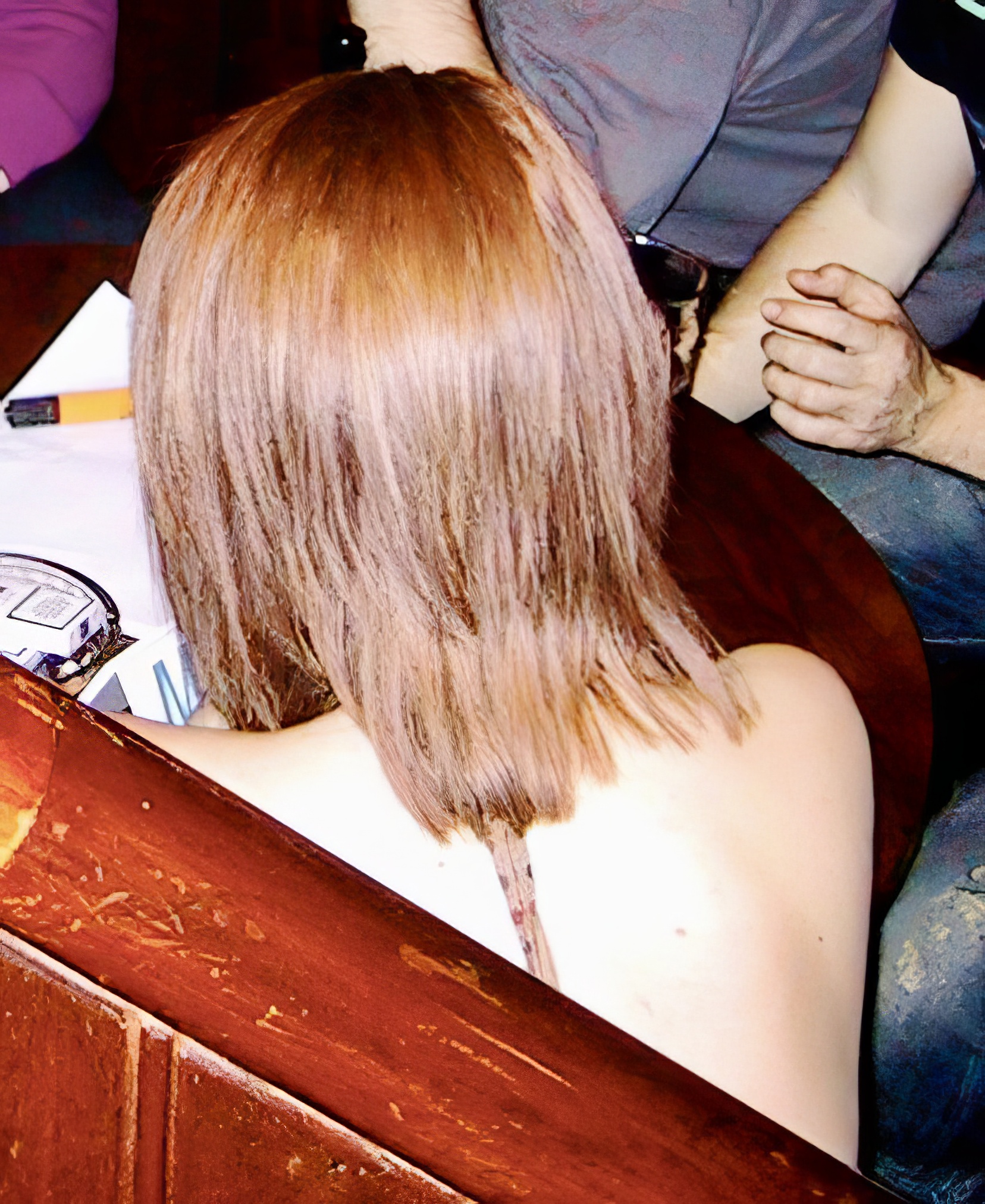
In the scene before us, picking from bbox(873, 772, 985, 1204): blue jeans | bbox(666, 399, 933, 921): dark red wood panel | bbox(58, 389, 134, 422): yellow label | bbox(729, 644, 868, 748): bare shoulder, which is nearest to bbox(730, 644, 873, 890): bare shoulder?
bbox(729, 644, 868, 748): bare shoulder

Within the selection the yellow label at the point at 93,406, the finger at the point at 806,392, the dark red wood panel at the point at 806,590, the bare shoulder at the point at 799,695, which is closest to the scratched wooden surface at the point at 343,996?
the bare shoulder at the point at 799,695

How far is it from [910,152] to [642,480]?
972 mm

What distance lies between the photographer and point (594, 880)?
78 cm

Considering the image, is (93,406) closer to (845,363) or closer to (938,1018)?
(845,363)

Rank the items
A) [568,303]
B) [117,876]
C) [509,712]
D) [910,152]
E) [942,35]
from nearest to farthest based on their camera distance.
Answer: [117,876]
[568,303]
[509,712]
[942,35]
[910,152]

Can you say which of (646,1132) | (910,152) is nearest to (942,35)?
(910,152)

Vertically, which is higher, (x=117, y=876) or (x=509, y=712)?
(x=117, y=876)

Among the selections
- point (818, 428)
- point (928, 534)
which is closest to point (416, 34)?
point (818, 428)

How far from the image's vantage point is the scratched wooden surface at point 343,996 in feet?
1.18

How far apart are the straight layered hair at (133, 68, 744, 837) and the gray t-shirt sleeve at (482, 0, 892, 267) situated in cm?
78

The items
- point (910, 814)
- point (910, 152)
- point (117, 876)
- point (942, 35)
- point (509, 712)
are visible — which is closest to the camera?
point (117, 876)

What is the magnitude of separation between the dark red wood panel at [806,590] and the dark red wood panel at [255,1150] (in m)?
0.85

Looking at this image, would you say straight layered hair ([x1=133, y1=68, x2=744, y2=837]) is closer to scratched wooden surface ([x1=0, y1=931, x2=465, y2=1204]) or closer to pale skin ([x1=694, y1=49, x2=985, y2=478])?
scratched wooden surface ([x1=0, y1=931, x2=465, y2=1204])

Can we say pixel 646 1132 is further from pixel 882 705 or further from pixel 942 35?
pixel 942 35
